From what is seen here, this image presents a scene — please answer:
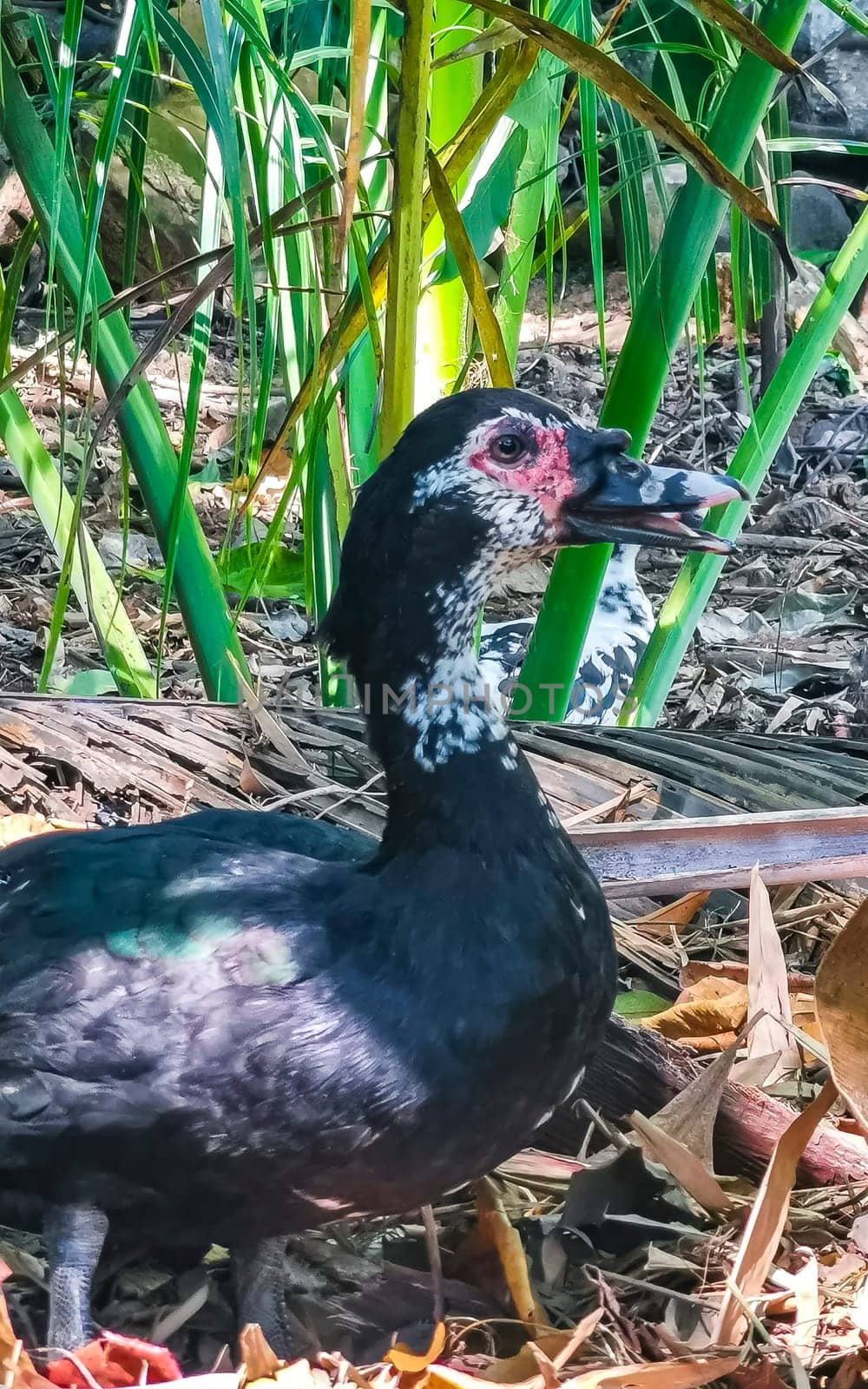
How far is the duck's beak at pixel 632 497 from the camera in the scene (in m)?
1.30

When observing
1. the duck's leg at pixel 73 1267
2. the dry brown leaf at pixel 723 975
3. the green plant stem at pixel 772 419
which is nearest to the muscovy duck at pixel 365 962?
the duck's leg at pixel 73 1267

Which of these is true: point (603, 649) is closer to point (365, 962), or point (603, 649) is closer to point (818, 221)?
point (365, 962)

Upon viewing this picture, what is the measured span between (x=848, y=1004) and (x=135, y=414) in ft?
3.72

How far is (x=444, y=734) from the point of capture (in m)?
1.31

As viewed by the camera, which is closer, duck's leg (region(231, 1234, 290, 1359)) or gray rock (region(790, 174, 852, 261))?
duck's leg (region(231, 1234, 290, 1359))

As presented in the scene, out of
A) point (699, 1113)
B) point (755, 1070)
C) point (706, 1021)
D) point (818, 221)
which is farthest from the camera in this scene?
point (818, 221)

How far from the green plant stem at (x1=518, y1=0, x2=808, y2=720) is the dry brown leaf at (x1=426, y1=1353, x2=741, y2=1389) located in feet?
3.15

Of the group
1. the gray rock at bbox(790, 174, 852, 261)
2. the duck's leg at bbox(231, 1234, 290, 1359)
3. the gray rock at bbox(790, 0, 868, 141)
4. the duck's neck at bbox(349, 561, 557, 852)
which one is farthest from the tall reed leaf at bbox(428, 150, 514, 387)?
the gray rock at bbox(790, 174, 852, 261)

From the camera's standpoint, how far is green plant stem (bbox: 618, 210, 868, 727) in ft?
5.95

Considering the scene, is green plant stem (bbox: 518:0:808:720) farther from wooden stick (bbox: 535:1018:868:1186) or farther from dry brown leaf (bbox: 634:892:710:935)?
wooden stick (bbox: 535:1018:868:1186)

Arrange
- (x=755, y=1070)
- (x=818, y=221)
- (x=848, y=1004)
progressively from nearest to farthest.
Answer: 1. (x=848, y=1004)
2. (x=755, y=1070)
3. (x=818, y=221)

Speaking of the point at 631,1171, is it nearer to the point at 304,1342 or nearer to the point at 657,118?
the point at 304,1342

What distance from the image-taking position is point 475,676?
133 centimetres

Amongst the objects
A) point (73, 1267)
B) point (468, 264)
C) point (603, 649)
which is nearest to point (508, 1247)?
point (73, 1267)
